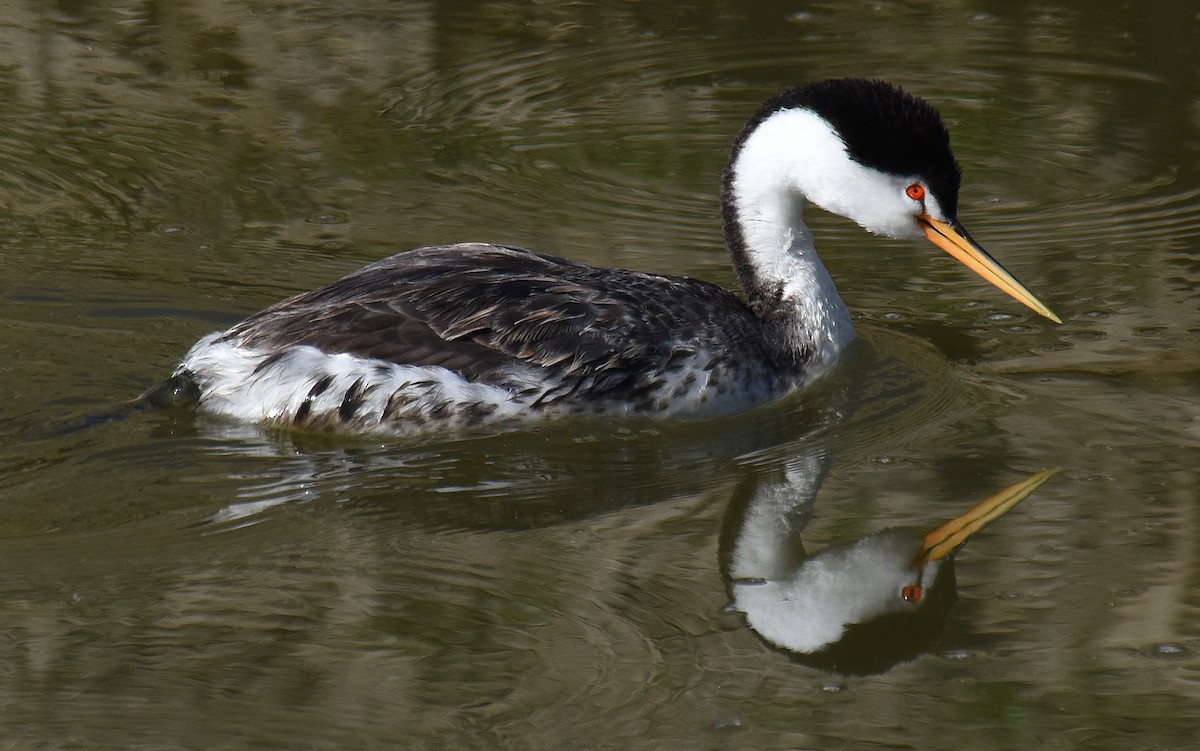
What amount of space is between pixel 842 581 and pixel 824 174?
1939 millimetres

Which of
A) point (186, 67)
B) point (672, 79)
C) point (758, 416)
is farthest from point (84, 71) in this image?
point (758, 416)

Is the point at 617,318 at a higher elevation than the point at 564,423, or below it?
higher

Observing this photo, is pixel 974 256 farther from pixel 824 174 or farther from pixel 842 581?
pixel 842 581

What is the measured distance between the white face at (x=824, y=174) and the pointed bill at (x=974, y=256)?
0.17 feet

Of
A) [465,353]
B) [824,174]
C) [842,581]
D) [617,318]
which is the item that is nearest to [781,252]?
[824,174]

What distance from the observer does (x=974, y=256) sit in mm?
6543

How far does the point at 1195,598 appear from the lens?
4812 millimetres

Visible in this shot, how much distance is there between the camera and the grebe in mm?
5832

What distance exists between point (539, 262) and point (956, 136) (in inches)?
136

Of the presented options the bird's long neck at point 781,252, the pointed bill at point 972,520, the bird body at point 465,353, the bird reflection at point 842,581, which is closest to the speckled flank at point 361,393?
the bird body at point 465,353

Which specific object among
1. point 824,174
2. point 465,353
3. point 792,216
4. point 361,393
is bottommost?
point 361,393

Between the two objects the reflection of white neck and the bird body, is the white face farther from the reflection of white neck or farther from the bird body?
the reflection of white neck

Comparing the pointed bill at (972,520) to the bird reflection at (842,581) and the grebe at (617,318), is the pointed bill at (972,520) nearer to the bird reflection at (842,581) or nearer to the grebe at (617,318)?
the bird reflection at (842,581)

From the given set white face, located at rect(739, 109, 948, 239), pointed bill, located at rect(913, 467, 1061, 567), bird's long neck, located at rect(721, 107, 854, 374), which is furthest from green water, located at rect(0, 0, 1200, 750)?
white face, located at rect(739, 109, 948, 239)
